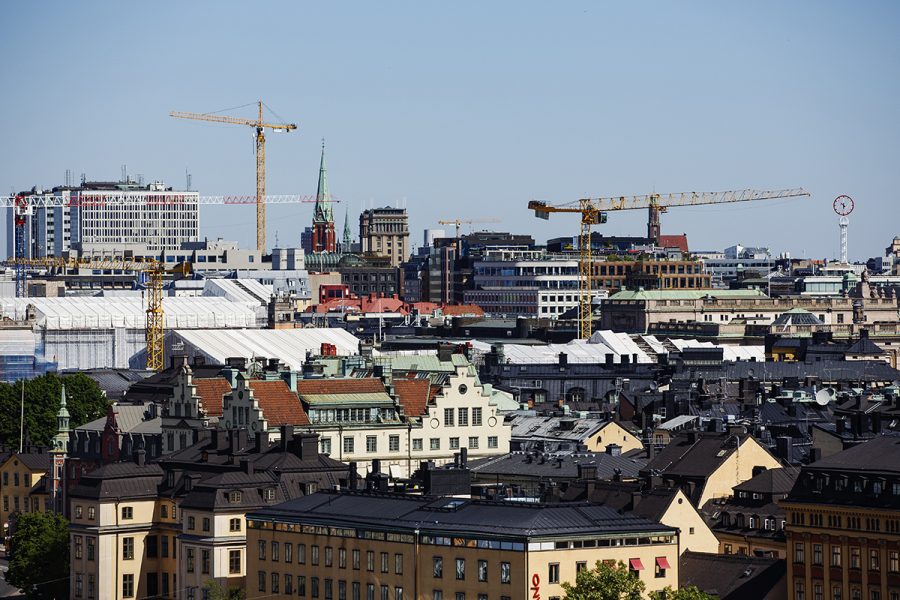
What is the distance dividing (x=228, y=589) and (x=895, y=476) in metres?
26.8

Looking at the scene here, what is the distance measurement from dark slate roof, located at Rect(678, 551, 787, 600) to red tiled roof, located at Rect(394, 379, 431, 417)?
34425 millimetres

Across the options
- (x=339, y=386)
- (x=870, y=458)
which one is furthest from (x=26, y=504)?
(x=870, y=458)

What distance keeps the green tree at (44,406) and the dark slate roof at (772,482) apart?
6616cm

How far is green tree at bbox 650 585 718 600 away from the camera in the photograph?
3724 inches

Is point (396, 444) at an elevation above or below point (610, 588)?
above

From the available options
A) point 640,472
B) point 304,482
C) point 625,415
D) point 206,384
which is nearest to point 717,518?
point 640,472

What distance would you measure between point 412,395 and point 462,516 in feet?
129

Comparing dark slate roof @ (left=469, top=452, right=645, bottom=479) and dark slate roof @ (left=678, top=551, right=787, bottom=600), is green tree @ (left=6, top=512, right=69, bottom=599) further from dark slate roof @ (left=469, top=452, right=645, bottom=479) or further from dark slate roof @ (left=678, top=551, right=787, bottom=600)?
dark slate roof @ (left=678, top=551, right=787, bottom=600)

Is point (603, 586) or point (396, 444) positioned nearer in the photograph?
point (603, 586)

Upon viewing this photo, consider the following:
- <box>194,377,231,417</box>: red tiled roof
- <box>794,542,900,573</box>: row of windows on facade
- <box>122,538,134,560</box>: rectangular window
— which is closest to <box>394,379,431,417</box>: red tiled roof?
<box>194,377,231,417</box>: red tiled roof

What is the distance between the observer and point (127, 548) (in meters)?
120

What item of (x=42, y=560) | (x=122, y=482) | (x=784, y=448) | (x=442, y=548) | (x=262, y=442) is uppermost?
(x=262, y=442)

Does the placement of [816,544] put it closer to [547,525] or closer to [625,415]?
[547,525]

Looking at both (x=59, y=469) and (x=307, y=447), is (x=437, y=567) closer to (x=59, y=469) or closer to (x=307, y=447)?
(x=307, y=447)
